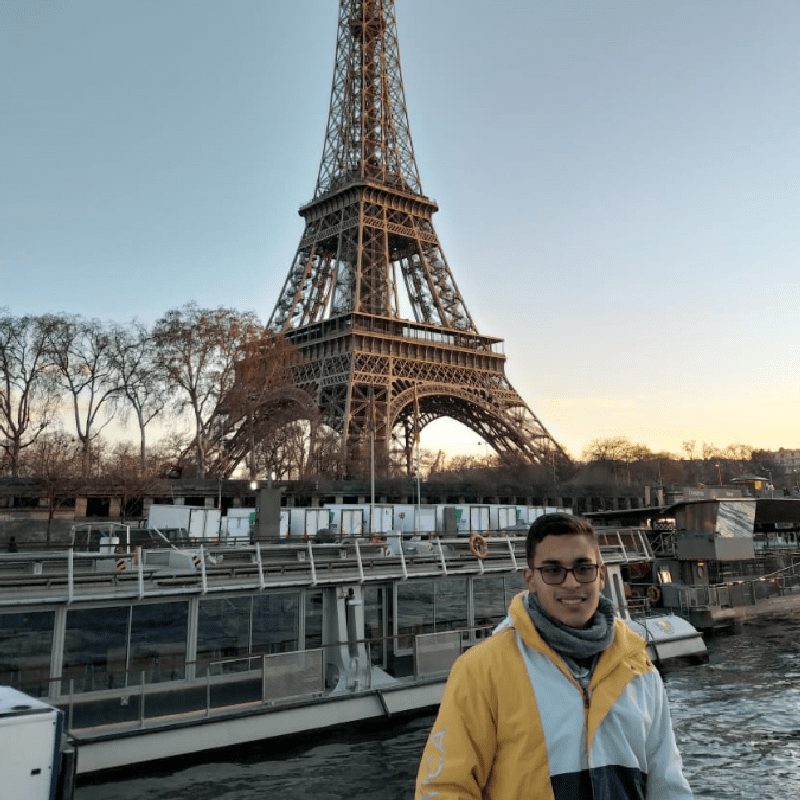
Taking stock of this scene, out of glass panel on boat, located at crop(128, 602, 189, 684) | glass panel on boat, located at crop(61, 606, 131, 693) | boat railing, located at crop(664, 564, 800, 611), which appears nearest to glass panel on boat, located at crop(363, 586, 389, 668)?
glass panel on boat, located at crop(128, 602, 189, 684)

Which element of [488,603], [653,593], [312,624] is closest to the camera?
[312,624]

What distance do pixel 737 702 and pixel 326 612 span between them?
10.7 metres

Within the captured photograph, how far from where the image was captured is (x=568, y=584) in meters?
2.88

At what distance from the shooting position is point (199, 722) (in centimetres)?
1374

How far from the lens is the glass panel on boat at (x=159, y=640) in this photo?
1503 centimetres

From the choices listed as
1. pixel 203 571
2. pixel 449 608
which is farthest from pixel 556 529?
pixel 449 608

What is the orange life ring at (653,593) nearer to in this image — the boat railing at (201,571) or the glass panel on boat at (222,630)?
the boat railing at (201,571)

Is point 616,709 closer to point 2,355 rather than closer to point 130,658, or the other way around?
point 130,658

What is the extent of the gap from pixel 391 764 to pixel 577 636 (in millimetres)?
12693

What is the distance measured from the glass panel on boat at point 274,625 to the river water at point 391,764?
2.75 metres

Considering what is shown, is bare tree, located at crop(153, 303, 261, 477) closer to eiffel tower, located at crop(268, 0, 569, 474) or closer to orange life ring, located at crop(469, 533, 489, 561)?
eiffel tower, located at crop(268, 0, 569, 474)

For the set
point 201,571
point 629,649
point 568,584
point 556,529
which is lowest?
point 201,571

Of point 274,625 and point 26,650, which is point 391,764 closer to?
point 274,625


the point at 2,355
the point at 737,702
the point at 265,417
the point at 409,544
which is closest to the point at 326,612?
the point at 409,544
